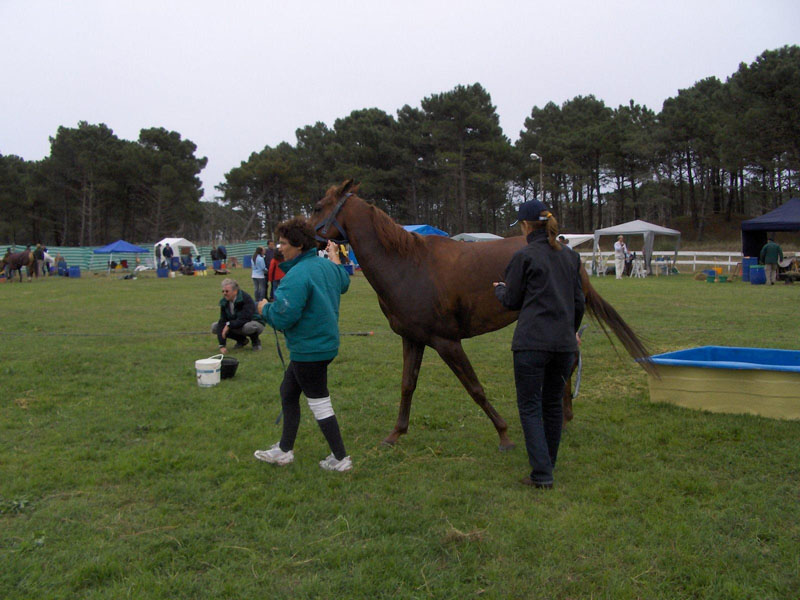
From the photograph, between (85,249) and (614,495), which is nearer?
(614,495)

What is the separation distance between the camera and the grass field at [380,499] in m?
2.84

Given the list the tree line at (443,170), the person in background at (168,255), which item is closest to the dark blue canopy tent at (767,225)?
the tree line at (443,170)

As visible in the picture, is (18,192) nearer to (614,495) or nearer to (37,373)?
(37,373)

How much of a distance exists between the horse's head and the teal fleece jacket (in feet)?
2.08

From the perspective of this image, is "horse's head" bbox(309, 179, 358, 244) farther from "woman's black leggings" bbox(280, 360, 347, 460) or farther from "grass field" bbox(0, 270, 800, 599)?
"grass field" bbox(0, 270, 800, 599)

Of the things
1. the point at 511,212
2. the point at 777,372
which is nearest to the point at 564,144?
the point at 511,212

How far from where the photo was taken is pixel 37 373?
7480mm

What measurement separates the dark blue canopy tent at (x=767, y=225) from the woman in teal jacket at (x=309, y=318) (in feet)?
79.9

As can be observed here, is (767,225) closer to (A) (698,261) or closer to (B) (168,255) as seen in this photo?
(A) (698,261)

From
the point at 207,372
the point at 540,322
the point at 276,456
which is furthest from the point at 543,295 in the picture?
the point at 207,372

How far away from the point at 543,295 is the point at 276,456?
241 cm

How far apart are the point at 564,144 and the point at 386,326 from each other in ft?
145

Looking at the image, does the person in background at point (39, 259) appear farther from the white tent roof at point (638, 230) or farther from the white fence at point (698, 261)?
the white fence at point (698, 261)

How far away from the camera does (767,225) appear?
23.5 meters
